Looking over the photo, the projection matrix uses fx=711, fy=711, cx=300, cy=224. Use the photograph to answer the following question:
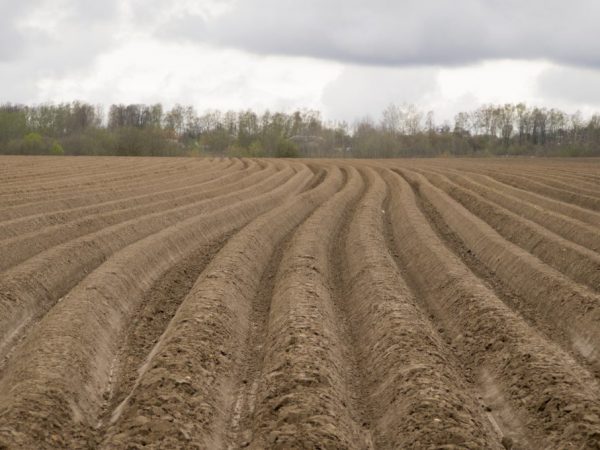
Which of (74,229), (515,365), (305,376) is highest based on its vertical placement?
(74,229)

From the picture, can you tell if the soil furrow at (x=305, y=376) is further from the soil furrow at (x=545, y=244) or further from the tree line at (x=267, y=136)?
the tree line at (x=267, y=136)

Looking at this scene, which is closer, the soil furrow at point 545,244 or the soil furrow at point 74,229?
the soil furrow at point 545,244

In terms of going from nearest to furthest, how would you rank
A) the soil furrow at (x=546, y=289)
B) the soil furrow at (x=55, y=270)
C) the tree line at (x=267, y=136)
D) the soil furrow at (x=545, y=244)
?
1. the soil furrow at (x=546, y=289)
2. the soil furrow at (x=55, y=270)
3. the soil furrow at (x=545, y=244)
4. the tree line at (x=267, y=136)

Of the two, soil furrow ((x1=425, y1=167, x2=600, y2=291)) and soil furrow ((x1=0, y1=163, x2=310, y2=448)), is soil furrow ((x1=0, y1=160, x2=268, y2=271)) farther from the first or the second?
soil furrow ((x1=425, y1=167, x2=600, y2=291))

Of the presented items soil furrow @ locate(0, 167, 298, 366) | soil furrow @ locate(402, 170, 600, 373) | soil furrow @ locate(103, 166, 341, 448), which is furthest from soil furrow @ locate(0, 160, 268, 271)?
soil furrow @ locate(402, 170, 600, 373)

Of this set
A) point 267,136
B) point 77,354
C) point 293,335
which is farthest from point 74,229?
point 267,136

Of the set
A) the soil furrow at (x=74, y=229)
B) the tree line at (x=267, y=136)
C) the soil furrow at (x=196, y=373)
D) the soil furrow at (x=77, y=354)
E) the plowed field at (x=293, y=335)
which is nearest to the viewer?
the soil furrow at (x=196, y=373)

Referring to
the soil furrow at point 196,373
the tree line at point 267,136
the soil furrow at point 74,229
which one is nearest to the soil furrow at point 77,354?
the soil furrow at point 196,373

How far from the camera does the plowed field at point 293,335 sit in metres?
6.64

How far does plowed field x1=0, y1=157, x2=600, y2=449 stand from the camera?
6.64 meters

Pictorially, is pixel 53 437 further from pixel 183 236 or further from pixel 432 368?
pixel 183 236

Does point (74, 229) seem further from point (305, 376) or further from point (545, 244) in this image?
point (545, 244)

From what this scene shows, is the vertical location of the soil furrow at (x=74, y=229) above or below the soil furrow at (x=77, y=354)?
above

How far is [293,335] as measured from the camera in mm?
8961
